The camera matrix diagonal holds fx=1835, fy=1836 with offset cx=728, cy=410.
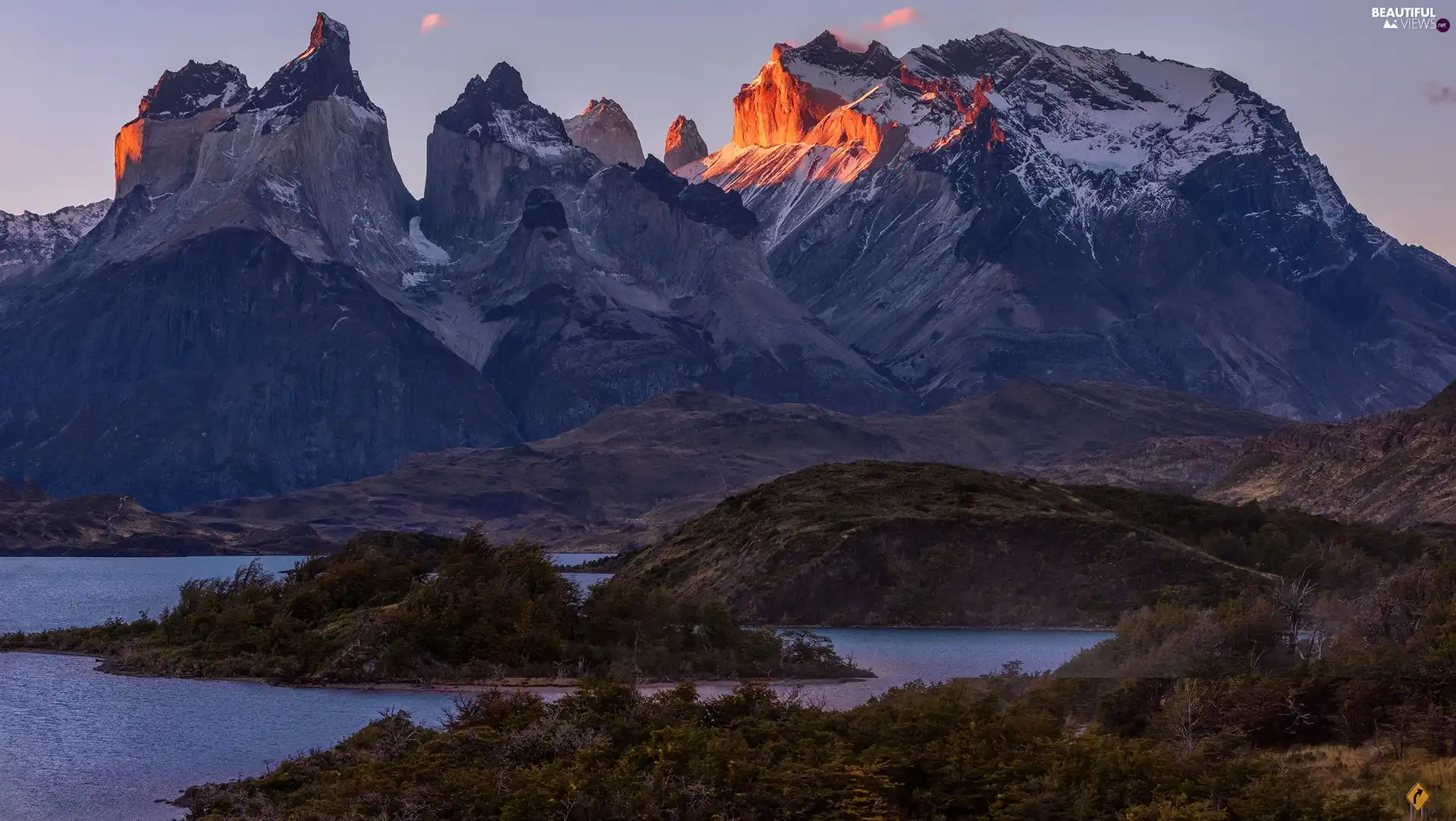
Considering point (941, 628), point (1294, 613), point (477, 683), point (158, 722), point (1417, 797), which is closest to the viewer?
point (1417, 797)

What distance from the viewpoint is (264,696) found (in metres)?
97.1

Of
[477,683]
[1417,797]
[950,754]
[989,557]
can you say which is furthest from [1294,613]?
[989,557]

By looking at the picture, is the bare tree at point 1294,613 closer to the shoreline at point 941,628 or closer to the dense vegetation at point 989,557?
the dense vegetation at point 989,557

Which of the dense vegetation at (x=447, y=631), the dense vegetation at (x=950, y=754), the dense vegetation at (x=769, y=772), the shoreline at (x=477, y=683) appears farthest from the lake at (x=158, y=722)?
the dense vegetation at (x=950, y=754)

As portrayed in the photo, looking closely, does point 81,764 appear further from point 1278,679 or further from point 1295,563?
point 1295,563

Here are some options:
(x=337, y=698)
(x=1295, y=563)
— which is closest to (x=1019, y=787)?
(x=337, y=698)

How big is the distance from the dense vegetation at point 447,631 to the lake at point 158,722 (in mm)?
3938

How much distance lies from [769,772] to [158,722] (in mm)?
42036

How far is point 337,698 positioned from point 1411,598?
5525 cm

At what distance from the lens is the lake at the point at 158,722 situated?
7019cm

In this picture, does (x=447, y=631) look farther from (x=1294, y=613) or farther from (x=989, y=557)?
(x=989, y=557)

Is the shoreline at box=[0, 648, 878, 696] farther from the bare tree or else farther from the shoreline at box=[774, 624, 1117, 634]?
the shoreline at box=[774, 624, 1117, 634]

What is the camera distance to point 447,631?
348 feet

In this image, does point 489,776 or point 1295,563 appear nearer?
point 489,776
